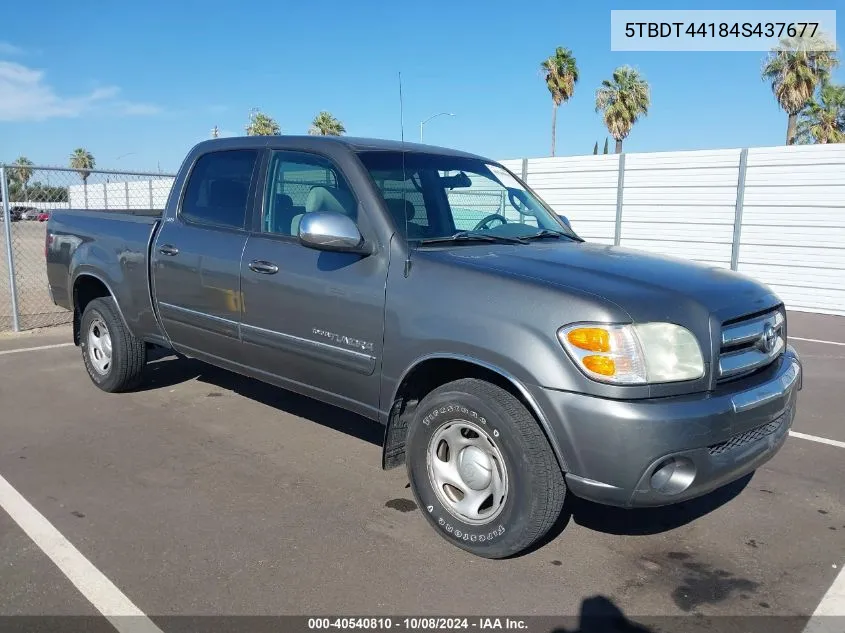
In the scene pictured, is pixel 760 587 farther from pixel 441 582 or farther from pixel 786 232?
pixel 786 232

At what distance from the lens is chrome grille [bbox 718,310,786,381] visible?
3.04 metres

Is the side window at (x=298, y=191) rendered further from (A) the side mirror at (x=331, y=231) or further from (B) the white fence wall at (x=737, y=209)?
(B) the white fence wall at (x=737, y=209)

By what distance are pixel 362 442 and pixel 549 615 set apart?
221 centimetres

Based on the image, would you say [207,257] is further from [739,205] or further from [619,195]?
[619,195]

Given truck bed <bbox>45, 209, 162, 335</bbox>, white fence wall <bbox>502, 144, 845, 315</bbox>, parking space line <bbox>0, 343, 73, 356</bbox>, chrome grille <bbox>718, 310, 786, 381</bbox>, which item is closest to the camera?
chrome grille <bbox>718, 310, 786, 381</bbox>

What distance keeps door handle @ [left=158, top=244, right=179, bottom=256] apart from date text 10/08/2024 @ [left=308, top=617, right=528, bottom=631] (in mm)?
2823

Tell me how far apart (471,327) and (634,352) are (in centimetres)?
71

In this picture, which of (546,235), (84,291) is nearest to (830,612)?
Answer: (546,235)

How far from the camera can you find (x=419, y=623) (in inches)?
108

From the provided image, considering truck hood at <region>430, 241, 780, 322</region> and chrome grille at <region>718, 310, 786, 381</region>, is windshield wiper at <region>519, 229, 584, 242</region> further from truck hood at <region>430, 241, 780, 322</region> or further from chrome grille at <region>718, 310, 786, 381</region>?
chrome grille at <region>718, 310, 786, 381</region>

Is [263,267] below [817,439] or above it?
above

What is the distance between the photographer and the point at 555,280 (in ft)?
9.98

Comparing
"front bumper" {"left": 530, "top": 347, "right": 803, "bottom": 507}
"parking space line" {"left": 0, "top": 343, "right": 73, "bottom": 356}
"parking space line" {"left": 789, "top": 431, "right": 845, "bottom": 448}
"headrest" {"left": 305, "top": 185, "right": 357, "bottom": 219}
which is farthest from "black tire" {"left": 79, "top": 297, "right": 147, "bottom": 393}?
"parking space line" {"left": 789, "top": 431, "right": 845, "bottom": 448}

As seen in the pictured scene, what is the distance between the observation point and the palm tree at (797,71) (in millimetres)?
27656
